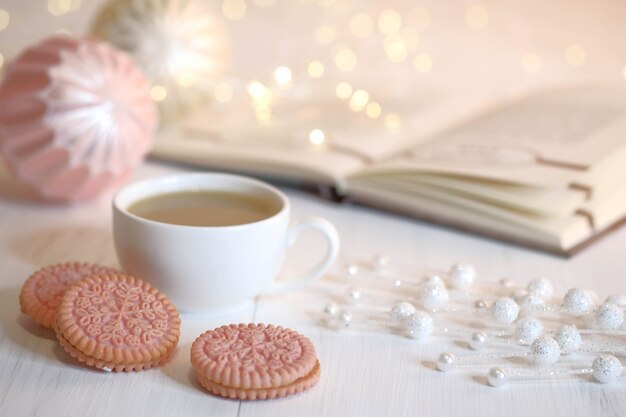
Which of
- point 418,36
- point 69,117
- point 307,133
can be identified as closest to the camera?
point 69,117

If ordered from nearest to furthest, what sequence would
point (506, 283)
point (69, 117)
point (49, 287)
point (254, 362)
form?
point (254, 362), point (49, 287), point (506, 283), point (69, 117)

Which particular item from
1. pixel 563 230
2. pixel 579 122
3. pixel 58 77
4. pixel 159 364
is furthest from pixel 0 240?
pixel 579 122

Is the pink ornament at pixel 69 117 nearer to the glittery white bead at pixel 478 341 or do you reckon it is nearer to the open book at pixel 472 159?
the open book at pixel 472 159

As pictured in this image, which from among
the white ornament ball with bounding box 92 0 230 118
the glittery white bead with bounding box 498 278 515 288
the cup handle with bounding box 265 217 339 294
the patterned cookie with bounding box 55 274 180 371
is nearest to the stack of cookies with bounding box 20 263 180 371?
the patterned cookie with bounding box 55 274 180 371

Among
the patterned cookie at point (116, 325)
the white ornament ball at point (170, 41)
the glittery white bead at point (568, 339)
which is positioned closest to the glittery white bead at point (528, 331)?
the glittery white bead at point (568, 339)

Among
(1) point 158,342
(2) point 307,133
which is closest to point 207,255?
(1) point 158,342

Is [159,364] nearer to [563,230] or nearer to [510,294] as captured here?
[510,294]

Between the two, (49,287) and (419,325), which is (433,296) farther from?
(49,287)
